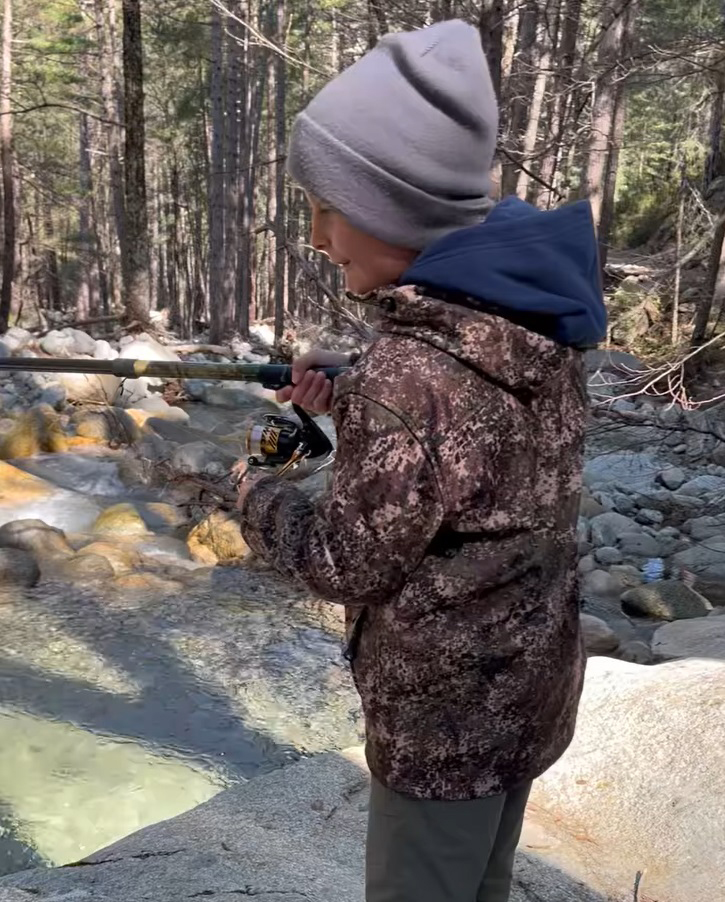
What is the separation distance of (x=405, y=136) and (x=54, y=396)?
11158 mm

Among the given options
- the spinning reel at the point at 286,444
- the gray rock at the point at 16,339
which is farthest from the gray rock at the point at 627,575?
the gray rock at the point at 16,339

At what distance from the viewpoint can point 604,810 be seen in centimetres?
305

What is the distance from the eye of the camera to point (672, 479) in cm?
960

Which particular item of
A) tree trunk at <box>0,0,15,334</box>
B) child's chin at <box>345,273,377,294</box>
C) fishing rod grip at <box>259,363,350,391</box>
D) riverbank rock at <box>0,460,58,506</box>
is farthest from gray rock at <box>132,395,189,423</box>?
child's chin at <box>345,273,377,294</box>

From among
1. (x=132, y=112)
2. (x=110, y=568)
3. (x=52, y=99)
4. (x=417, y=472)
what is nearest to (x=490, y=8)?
(x=110, y=568)

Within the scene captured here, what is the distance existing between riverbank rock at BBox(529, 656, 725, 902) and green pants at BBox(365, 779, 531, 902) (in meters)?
1.42

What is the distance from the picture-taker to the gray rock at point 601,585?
22.4ft

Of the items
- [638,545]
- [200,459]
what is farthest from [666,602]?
[200,459]

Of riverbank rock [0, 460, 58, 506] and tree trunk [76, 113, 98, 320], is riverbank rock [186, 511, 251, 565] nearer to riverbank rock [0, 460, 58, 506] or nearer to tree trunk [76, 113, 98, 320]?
riverbank rock [0, 460, 58, 506]

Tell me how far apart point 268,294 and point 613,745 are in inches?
1435

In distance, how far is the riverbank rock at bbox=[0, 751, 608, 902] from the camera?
245 centimetres

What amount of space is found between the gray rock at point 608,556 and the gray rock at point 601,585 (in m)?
0.54

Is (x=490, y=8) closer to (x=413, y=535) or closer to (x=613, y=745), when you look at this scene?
(x=613, y=745)

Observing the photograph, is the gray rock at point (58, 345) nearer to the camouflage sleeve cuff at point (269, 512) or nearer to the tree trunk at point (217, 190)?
the tree trunk at point (217, 190)
